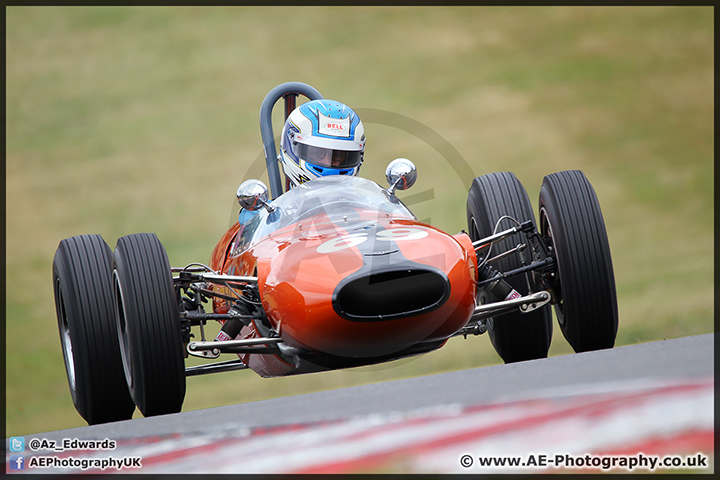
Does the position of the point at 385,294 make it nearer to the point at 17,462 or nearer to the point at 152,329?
the point at 152,329

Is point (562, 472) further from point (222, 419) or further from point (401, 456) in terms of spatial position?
point (222, 419)

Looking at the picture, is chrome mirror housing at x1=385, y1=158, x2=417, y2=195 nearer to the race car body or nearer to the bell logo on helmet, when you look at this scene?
the bell logo on helmet

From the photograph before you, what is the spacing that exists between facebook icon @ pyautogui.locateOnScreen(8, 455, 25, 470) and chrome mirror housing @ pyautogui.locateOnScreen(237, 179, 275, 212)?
2.15 meters

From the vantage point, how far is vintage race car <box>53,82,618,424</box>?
5.67 m

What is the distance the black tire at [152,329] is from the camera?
6145 mm

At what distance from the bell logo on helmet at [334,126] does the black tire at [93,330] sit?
1.83 m

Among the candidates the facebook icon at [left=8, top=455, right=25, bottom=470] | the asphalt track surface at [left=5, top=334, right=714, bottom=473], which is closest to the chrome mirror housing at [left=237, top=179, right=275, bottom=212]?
the asphalt track surface at [left=5, top=334, right=714, bottom=473]

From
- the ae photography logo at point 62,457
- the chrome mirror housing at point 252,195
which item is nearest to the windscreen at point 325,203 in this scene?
the chrome mirror housing at point 252,195

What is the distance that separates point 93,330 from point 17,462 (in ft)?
3.76

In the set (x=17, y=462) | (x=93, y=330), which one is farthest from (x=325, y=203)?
(x=17, y=462)

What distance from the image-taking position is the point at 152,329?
6148mm

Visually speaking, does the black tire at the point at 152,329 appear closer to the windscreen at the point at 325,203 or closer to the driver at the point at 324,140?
the windscreen at the point at 325,203

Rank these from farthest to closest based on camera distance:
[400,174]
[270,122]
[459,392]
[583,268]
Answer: [270,122] < [400,174] < [583,268] < [459,392]

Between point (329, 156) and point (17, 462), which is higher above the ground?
point (329, 156)
